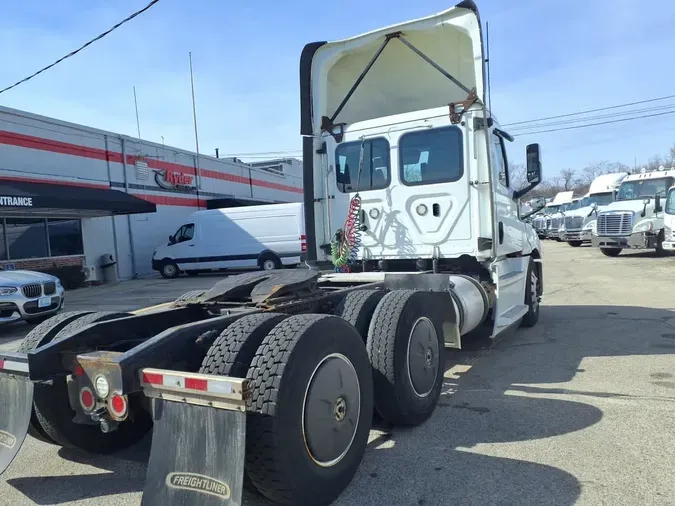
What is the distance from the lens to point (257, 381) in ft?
8.64

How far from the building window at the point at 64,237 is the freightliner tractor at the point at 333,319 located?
1430 cm

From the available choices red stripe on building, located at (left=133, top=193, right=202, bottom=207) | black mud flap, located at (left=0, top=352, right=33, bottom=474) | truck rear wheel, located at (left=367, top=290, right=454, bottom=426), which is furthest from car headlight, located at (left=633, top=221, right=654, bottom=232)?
black mud flap, located at (left=0, top=352, right=33, bottom=474)

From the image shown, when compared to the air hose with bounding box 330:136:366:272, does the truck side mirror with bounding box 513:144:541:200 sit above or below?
above

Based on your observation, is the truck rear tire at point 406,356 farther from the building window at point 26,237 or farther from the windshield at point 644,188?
the windshield at point 644,188

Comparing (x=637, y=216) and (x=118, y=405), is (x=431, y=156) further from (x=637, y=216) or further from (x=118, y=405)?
(x=637, y=216)

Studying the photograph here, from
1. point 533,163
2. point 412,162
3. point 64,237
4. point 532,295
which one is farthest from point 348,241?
point 64,237

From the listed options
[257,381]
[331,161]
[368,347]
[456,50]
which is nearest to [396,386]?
[368,347]

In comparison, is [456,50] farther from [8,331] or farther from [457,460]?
[8,331]

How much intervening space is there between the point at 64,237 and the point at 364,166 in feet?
50.2

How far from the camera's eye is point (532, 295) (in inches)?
303

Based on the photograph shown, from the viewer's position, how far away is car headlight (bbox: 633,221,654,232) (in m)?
18.8

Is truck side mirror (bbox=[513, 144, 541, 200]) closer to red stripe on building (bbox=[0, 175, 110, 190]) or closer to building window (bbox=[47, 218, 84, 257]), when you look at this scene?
red stripe on building (bbox=[0, 175, 110, 190])

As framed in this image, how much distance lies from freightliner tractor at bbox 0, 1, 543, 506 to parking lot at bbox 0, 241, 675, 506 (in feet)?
0.77

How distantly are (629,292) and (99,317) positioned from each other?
10.6m
